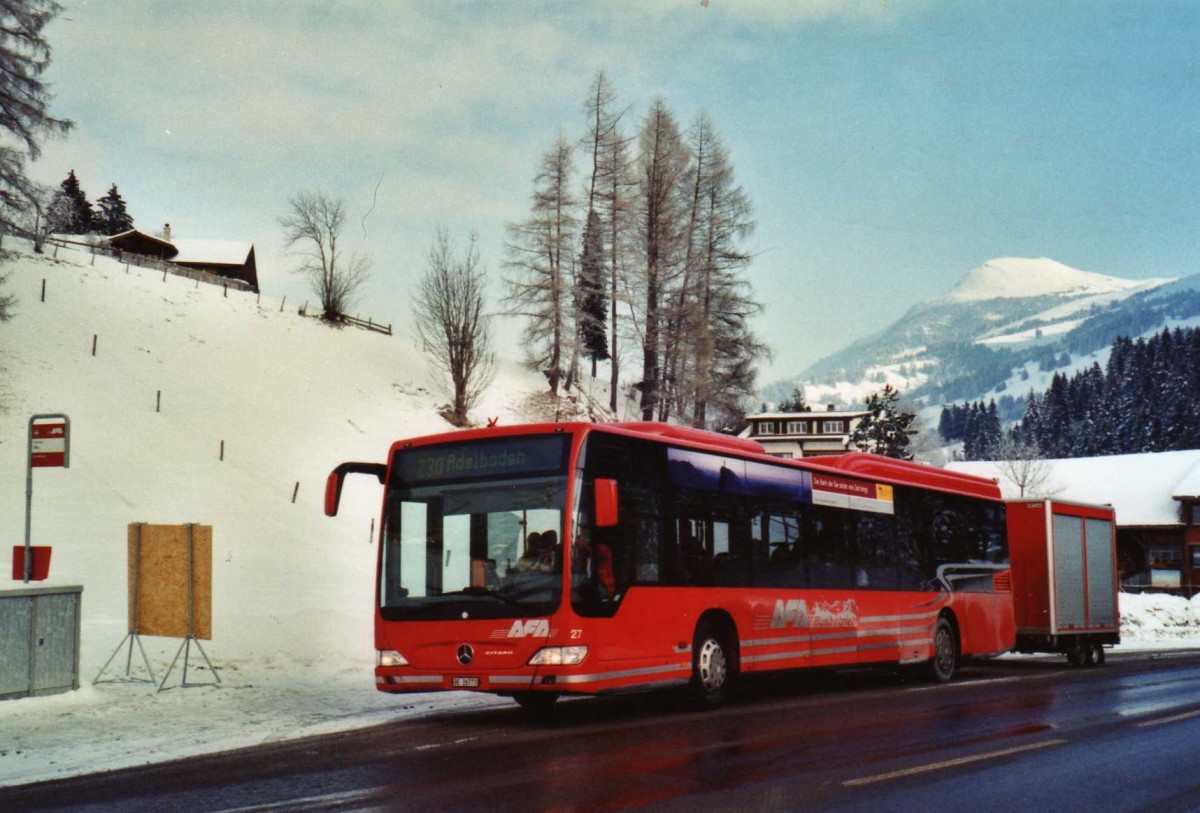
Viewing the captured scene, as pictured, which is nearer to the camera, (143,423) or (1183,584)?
(143,423)

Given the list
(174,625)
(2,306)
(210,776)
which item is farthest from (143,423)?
(210,776)

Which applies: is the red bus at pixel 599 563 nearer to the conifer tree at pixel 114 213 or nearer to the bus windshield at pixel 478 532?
the bus windshield at pixel 478 532

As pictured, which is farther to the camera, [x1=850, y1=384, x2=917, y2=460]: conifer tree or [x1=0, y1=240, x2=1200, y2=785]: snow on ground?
[x1=850, y1=384, x2=917, y2=460]: conifer tree

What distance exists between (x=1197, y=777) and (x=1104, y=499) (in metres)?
75.2

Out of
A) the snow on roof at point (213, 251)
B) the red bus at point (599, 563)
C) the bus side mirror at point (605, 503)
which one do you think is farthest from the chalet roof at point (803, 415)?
the bus side mirror at point (605, 503)

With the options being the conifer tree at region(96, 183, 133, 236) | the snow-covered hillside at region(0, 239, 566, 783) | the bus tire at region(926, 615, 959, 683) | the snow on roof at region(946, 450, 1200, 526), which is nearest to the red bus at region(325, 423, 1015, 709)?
the snow-covered hillside at region(0, 239, 566, 783)

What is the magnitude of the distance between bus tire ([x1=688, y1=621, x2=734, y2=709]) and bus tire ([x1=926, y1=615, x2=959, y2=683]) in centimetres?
614

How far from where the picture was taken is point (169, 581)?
15.2 m

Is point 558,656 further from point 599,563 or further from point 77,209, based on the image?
point 77,209

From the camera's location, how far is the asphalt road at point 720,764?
7961mm

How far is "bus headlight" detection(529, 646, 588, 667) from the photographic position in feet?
39.2

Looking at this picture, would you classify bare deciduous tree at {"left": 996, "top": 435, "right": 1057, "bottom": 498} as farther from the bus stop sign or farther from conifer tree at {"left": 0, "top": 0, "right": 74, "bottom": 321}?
the bus stop sign

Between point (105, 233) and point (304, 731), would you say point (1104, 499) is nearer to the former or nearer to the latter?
point (304, 731)

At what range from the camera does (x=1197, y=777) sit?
899 cm
